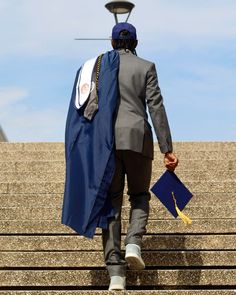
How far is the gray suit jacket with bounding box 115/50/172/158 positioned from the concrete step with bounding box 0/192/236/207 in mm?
2001

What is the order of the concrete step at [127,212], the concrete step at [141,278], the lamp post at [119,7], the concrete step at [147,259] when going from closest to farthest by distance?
the concrete step at [141,278] < the concrete step at [147,259] < the concrete step at [127,212] < the lamp post at [119,7]

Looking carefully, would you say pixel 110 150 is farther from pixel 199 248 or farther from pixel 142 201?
pixel 199 248

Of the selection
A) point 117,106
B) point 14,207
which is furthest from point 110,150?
point 14,207

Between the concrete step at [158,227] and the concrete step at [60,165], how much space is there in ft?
9.84

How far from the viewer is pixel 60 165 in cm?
1132

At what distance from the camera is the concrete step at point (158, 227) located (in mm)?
7762

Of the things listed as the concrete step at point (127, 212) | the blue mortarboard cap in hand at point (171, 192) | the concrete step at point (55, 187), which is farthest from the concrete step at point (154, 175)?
the blue mortarboard cap in hand at point (171, 192)

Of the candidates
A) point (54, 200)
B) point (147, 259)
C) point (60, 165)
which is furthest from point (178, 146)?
point (147, 259)

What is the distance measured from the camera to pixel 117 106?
6.67 metres

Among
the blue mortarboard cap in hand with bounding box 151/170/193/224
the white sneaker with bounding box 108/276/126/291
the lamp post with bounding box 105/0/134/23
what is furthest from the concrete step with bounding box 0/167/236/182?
the lamp post with bounding box 105/0/134/23

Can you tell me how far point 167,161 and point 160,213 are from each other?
62.7 inches

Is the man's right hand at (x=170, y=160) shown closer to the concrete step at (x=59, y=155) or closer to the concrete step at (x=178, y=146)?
the concrete step at (x=59, y=155)

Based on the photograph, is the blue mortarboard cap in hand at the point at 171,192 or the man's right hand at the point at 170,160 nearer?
the man's right hand at the point at 170,160

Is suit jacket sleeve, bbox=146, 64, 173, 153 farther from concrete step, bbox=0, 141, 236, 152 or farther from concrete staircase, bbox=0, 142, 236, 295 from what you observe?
concrete step, bbox=0, 141, 236, 152
